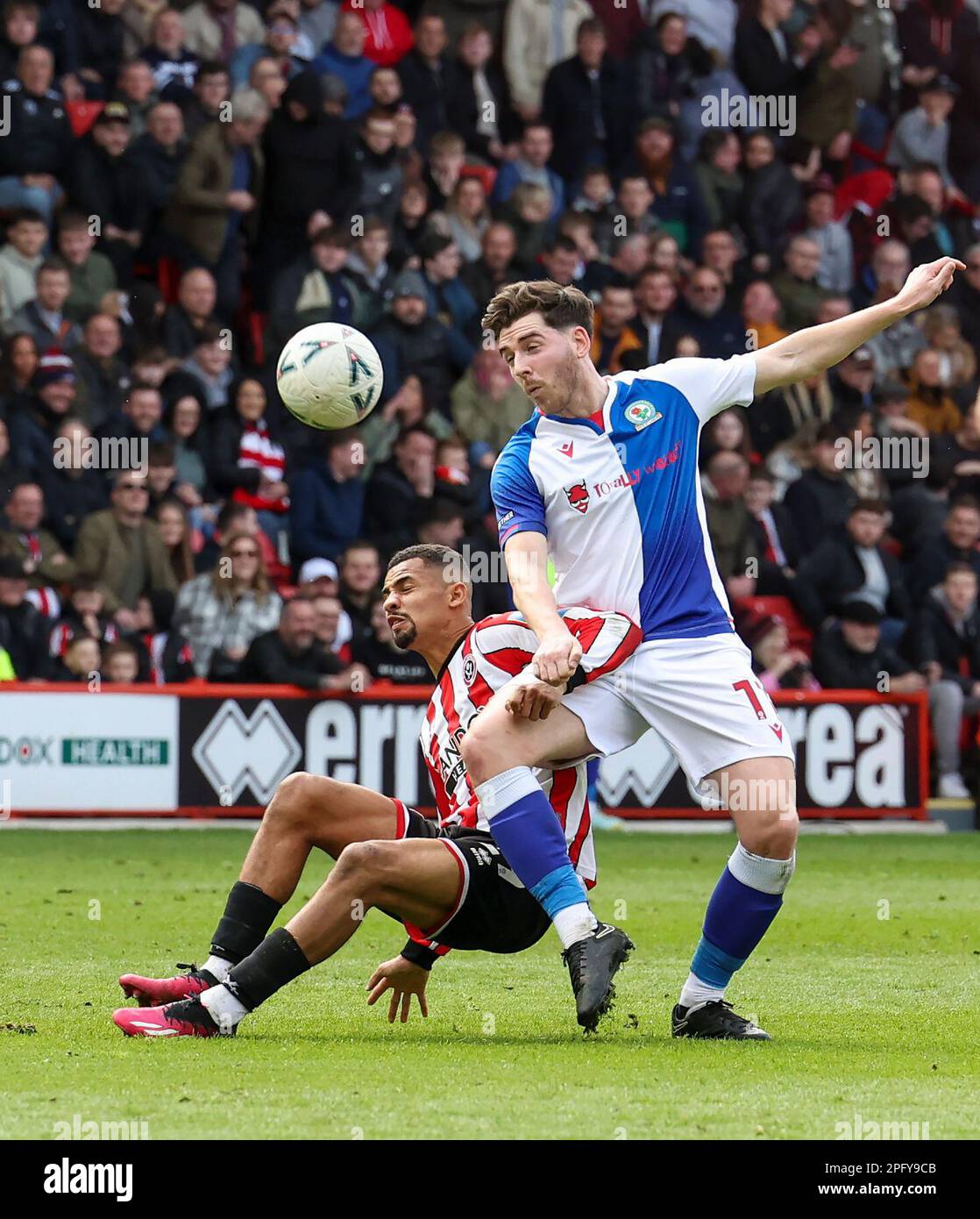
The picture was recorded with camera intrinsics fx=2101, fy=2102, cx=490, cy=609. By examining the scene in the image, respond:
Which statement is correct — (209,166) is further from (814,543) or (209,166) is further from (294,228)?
(814,543)

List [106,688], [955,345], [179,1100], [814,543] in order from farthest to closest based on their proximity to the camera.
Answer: [955,345] → [814,543] → [106,688] → [179,1100]

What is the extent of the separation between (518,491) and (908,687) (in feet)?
30.9

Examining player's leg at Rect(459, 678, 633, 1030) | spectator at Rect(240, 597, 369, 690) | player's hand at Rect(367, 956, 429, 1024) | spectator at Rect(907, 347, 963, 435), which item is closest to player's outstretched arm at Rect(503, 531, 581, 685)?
player's leg at Rect(459, 678, 633, 1030)

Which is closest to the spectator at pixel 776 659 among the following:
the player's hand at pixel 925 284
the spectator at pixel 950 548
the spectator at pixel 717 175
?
the spectator at pixel 950 548

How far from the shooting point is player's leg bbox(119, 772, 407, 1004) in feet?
20.2

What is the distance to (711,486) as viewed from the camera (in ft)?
53.1

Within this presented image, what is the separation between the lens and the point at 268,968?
583cm

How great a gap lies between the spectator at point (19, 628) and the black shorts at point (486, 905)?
26.5ft

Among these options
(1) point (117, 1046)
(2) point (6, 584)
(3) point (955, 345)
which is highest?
(3) point (955, 345)

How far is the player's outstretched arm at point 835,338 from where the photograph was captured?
6555mm

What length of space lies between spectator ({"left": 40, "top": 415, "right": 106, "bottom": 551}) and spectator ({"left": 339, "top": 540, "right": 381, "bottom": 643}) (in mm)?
1838

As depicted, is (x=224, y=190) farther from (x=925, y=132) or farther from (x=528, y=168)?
(x=925, y=132)

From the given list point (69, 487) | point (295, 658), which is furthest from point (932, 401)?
point (69, 487)
